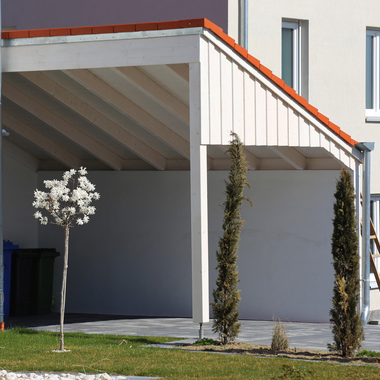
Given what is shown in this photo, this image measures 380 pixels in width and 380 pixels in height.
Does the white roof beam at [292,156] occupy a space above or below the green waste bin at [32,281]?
above

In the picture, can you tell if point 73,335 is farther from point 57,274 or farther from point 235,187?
point 57,274

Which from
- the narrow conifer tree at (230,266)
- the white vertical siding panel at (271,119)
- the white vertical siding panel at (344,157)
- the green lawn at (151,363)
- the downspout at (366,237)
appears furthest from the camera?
the downspout at (366,237)

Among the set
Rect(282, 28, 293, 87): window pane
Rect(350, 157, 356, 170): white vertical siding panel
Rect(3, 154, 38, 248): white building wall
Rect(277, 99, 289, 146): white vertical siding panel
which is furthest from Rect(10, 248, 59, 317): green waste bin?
Rect(350, 157, 356, 170): white vertical siding panel

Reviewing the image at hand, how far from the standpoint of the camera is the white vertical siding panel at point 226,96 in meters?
10.7

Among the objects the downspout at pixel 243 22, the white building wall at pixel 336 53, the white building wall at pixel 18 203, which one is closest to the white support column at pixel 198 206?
the downspout at pixel 243 22

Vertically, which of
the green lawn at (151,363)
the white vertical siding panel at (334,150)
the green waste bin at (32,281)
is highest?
the white vertical siding panel at (334,150)

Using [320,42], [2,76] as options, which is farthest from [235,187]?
[320,42]

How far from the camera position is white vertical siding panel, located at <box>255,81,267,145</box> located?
11.2 meters

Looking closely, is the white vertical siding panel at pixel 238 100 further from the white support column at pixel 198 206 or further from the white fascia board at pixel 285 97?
the white support column at pixel 198 206

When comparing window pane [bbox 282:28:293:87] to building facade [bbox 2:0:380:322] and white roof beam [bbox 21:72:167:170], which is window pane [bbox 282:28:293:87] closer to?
building facade [bbox 2:0:380:322]

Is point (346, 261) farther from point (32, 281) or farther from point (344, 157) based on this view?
point (32, 281)

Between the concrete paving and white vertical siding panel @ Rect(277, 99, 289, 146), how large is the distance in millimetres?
2824

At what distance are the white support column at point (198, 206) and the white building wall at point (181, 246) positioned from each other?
3719 millimetres

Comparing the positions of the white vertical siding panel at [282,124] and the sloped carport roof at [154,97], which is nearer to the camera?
the sloped carport roof at [154,97]
